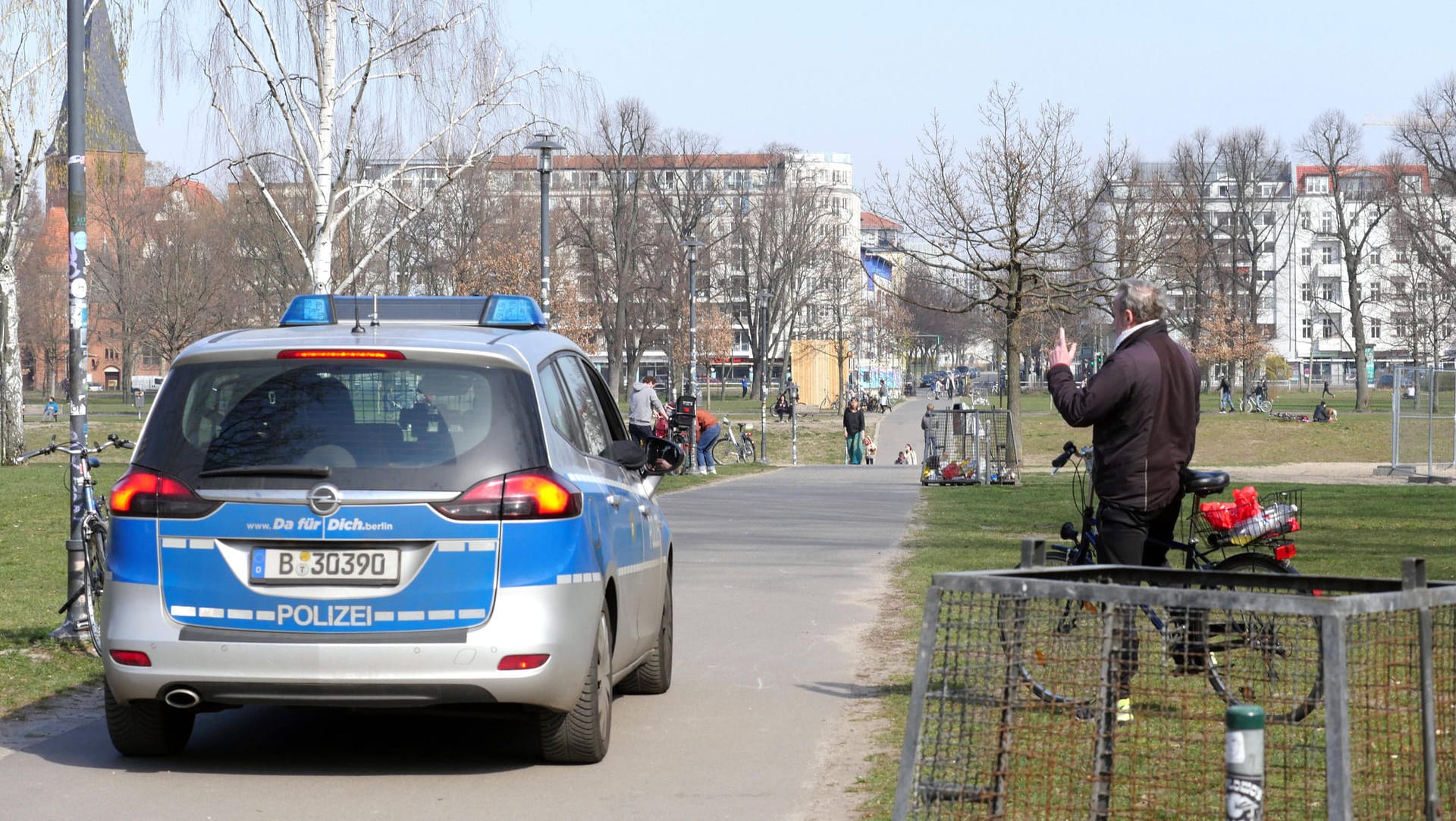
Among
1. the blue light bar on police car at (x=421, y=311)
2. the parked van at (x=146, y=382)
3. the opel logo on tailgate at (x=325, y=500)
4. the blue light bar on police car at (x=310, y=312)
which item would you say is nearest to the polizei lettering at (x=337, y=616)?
the opel logo on tailgate at (x=325, y=500)

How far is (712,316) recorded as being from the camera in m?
96.6

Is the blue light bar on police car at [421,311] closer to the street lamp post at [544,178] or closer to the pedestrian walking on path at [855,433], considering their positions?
the street lamp post at [544,178]

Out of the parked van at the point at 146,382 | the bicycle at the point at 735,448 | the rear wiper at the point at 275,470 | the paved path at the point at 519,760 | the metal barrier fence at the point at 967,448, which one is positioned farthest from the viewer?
the parked van at the point at 146,382

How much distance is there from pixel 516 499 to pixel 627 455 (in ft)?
4.51

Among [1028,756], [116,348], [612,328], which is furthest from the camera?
[116,348]

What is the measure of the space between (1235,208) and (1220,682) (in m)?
88.0

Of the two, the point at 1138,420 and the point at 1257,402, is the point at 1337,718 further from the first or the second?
the point at 1257,402

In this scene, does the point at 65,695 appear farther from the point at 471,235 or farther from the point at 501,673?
the point at 471,235

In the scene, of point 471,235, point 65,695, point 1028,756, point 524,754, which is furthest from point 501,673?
point 471,235

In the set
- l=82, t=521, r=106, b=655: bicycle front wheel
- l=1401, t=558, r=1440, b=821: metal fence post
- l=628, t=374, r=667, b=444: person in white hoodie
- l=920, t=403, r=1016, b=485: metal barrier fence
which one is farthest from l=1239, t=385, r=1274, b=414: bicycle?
l=1401, t=558, r=1440, b=821: metal fence post

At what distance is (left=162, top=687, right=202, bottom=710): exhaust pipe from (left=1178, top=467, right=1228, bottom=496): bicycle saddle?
4039 mm

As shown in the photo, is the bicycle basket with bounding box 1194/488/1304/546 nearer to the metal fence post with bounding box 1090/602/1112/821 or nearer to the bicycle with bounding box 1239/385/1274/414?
the metal fence post with bounding box 1090/602/1112/821

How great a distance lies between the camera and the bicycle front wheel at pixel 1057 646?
4.19 meters

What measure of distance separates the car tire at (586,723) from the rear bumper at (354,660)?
0.20 m
